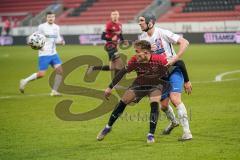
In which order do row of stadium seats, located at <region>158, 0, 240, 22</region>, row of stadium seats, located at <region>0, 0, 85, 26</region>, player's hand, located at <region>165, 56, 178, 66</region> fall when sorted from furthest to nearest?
row of stadium seats, located at <region>0, 0, 85, 26</region> < row of stadium seats, located at <region>158, 0, 240, 22</region> < player's hand, located at <region>165, 56, 178, 66</region>

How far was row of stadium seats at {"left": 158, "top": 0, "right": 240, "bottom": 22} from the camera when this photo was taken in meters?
45.8

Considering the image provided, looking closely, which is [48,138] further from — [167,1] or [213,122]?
[167,1]

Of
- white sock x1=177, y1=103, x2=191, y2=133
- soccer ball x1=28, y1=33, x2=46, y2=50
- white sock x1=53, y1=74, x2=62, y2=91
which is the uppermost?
white sock x1=177, y1=103, x2=191, y2=133

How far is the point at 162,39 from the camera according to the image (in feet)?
33.0

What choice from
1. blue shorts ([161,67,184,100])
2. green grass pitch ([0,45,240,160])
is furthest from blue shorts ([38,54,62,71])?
blue shorts ([161,67,184,100])

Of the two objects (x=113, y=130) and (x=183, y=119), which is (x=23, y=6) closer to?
(x=113, y=130)

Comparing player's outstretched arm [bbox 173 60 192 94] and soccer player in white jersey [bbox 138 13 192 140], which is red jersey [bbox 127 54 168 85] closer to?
soccer player in white jersey [bbox 138 13 192 140]

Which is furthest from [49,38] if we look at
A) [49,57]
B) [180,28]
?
[180,28]

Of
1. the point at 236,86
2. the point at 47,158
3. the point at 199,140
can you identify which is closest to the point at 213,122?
the point at 199,140

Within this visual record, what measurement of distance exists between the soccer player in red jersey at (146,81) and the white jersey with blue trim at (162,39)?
150 millimetres

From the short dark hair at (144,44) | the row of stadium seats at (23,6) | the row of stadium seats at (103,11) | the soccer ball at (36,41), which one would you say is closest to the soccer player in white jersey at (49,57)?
the soccer ball at (36,41)

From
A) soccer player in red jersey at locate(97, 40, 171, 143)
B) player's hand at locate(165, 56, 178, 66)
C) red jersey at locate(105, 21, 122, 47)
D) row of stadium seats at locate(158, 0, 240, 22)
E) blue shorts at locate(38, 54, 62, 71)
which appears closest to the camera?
soccer player in red jersey at locate(97, 40, 171, 143)

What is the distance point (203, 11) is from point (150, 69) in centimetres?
3859

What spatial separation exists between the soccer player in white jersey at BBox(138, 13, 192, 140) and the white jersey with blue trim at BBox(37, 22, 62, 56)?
7296 millimetres
